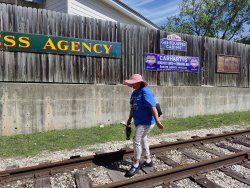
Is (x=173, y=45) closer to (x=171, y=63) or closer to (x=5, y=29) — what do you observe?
(x=171, y=63)

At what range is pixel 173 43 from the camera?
351 inches

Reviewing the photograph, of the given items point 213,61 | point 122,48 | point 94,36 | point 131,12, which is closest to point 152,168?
point 122,48

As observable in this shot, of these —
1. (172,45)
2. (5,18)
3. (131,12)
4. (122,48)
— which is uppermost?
(131,12)

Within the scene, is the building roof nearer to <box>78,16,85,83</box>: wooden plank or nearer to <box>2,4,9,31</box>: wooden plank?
<box>78,16,85,83</box>: wooden plank

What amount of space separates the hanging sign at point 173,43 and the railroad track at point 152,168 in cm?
529

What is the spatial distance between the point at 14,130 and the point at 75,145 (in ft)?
7.92

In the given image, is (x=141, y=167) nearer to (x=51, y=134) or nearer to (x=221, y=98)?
(x=51, y=134)

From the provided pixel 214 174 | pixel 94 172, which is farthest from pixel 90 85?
pixel 214 174

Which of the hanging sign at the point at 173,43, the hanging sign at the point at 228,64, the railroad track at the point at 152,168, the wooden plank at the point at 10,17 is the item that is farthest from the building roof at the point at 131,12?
the railroad track at the point at 152,168

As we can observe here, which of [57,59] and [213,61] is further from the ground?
[213,61]

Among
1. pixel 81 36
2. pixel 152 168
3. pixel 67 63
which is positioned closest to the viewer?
pixel 152 168

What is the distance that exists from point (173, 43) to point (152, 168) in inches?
271

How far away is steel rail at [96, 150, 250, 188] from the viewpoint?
9.88 ft

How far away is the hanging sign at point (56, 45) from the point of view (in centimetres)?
606
